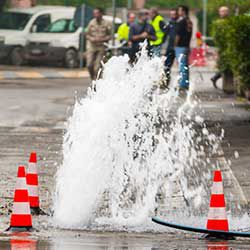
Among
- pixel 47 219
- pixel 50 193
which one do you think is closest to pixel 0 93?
pixel 50 193

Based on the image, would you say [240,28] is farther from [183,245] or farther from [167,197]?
[183,245]

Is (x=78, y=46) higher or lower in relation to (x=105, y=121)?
lower

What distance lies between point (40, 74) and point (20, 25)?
154 inches

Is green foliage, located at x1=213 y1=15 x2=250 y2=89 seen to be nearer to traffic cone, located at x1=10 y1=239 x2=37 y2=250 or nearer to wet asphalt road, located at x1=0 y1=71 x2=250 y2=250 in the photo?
wet asphalt road, located at x1=0 y1=71 x2=250 y2=250

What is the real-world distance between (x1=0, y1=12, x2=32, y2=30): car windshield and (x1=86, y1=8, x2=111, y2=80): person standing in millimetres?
7067

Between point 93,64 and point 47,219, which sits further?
point 93,64

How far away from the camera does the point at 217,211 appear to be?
11.0 metres

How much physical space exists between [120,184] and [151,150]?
1190mm

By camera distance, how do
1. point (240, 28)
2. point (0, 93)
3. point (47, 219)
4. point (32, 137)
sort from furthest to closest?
point (0, 93)
point (240, 28)
point (32, 137)
point (47, 219)

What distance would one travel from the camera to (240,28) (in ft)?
85.4

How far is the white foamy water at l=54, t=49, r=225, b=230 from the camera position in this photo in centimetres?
1175

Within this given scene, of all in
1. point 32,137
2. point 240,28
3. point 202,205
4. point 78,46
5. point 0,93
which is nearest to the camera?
point 202,205

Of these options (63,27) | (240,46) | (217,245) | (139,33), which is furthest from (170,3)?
(217,245)

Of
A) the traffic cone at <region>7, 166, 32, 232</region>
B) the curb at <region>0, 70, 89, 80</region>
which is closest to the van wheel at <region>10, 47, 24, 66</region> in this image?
the curb at <region>0, 70, 89, 80</region>
